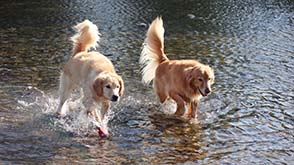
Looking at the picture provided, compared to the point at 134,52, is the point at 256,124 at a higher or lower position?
lower

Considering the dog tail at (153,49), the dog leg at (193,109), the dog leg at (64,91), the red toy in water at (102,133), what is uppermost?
the dog tail at (153,49)

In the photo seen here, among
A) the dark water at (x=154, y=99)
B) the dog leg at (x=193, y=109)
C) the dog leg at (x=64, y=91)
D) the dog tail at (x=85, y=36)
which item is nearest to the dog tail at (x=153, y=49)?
A: the dark water at (x=154, y=99)

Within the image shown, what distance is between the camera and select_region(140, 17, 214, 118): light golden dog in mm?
8352

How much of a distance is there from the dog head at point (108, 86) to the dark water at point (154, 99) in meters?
0.56

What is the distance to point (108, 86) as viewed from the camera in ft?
24.5

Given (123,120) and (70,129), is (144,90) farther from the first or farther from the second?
(70,129)

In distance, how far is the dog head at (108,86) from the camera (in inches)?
294

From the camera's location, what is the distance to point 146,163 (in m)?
6.45

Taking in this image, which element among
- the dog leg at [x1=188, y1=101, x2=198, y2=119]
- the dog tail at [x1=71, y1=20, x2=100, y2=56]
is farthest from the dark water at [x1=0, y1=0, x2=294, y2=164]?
the dog tail at [x1=71, y1=20, x2=100, y2=56]

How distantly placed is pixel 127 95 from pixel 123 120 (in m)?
1.34

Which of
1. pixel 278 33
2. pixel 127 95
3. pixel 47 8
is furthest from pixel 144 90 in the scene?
pixel 47 8

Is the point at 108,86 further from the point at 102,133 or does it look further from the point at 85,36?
the point at 85,36

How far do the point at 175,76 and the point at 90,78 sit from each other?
64.9 inches

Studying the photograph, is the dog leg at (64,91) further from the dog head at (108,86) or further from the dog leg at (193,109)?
the dog leg at (193,109)
